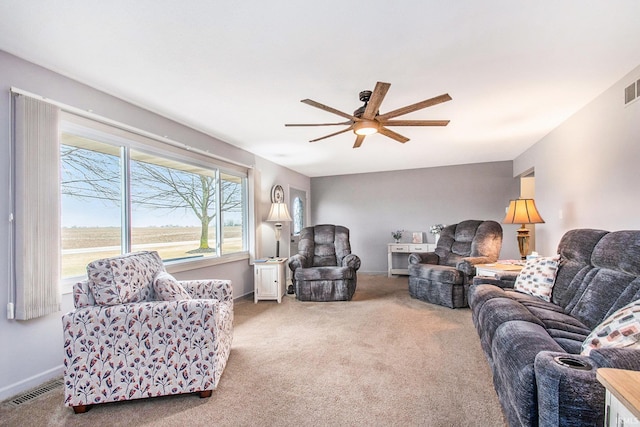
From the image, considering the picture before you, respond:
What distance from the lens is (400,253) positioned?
6477 millimetres

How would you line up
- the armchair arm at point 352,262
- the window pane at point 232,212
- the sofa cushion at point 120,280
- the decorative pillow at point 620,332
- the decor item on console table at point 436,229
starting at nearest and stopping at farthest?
the decorative pillow at point 620,332
the sofa cushion at point 120,280
the window pane at point 232,212
the armchair arm at point 352,262
the decor item on console table at point 436,229

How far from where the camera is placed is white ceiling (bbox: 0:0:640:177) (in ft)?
5.39

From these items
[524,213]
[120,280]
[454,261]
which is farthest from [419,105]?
[454,261]

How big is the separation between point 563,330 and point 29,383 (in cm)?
351

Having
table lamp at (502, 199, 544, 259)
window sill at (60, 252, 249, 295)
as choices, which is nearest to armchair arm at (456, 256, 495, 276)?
table lamp at (502, 199, 544, 259)

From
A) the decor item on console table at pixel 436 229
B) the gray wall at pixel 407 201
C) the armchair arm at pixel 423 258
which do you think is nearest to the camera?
the armchair arm at pixel 423 258

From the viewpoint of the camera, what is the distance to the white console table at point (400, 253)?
241 inches

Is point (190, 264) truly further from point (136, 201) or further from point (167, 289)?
point (167, 289)

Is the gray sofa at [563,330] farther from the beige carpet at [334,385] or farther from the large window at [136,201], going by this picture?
the large window at [136,201]

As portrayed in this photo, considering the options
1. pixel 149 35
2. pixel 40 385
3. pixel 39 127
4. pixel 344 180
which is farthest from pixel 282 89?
pixel 344 180

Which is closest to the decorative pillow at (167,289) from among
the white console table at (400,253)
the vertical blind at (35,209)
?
the vertical blind at (35,209)

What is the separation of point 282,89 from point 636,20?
2.31m

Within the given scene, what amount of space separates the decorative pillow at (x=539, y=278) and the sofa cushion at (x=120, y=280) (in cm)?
300

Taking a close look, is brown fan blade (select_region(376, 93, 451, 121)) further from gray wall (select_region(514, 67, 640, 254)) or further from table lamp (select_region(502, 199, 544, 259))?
table lamp (select_region(502, 199, 544, 259))
